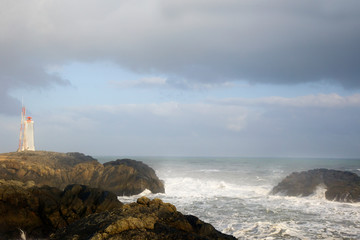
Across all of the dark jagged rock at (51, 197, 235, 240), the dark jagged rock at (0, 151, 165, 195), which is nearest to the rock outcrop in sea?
the dark jagged rock at (51, 197, 235, 240)

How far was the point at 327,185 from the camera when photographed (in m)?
29.3

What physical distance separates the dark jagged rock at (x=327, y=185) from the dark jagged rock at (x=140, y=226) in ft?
71.4

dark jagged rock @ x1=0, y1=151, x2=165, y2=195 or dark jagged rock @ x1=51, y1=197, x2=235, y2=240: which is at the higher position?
dark jagged rock @ x1=51, y1=197, x2=235, y2=240

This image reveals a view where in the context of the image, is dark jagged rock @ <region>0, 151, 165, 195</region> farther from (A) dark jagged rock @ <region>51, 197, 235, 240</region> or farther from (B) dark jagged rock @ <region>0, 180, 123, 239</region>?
(A) dark jagged rock @ <region>51, 197, 235, 240</region>

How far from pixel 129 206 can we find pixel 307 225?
12403 millimetres

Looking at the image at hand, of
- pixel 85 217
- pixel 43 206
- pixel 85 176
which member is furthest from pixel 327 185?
pixel 85 217

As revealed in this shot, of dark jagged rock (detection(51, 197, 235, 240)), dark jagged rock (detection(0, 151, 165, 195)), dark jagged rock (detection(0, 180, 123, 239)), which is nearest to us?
dark jagged rock (detection(51, 197, 235, 240))

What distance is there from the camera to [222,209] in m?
22.3

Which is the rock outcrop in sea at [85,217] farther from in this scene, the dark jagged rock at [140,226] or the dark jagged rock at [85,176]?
the dark jagged rock at [85,176]

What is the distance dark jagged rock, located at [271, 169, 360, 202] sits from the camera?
26263 mm

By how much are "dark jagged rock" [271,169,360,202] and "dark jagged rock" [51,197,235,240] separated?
21759 millimetres

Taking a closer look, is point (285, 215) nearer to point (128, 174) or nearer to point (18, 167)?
point (128, 174)

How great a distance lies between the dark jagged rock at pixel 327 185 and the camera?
26.3 metres

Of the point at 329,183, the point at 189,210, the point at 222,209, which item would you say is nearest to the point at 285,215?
the point at 222,209
